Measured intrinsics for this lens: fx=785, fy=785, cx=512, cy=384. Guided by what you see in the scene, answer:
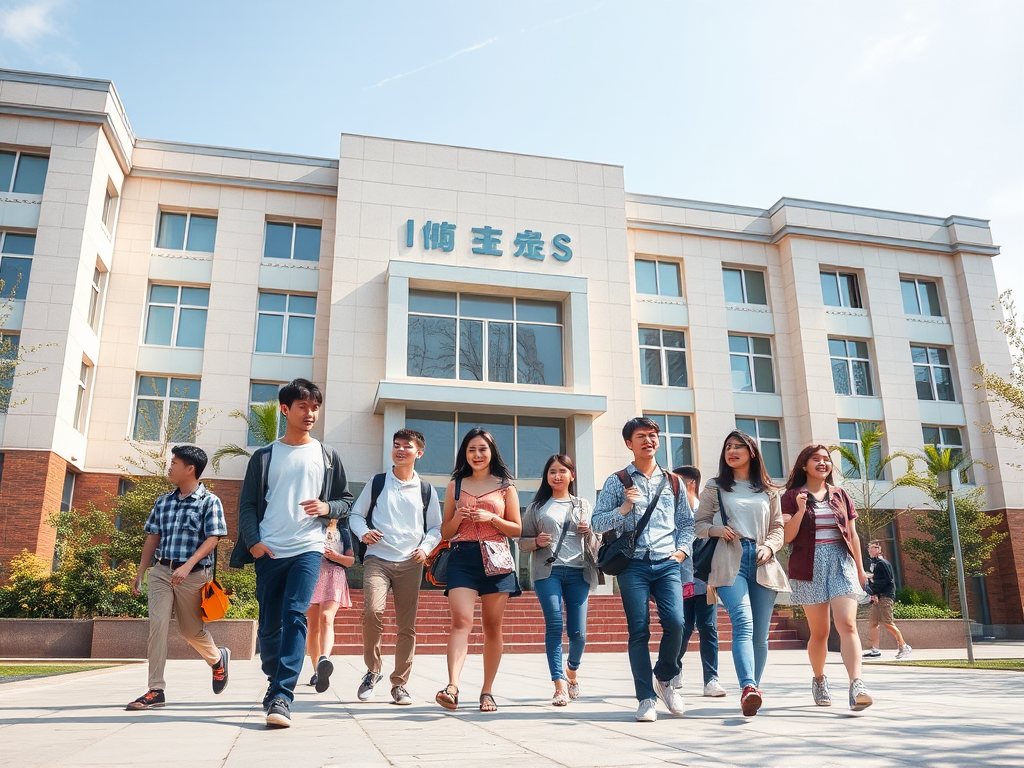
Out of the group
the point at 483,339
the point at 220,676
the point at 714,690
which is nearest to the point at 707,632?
the point at 714,690

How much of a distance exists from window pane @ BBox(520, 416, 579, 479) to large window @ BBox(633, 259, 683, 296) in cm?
567

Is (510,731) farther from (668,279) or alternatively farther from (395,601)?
(668,279)

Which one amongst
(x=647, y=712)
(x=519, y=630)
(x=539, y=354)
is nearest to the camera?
(x=647, y=712)

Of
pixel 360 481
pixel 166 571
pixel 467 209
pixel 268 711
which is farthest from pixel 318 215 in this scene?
pixel 268 711

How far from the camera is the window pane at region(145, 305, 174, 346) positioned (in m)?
20.4

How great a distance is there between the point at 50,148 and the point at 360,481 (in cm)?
1095

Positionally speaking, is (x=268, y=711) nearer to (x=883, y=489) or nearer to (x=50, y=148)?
(x=50, y=148)

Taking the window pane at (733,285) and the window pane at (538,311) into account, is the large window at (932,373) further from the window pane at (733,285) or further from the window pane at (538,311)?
the window pane at (538,311)

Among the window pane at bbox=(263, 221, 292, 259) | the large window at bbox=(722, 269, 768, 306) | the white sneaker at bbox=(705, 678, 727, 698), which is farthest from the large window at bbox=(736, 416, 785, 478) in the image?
the white sneaker at bbox=(705, 678, 727, 698)

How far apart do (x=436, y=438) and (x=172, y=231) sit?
926 centimetres

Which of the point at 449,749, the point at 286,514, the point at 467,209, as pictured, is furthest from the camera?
the point at 467,209

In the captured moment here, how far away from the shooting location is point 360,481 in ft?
63.8

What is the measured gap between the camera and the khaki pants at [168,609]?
17.8 feet

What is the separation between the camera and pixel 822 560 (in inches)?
215
